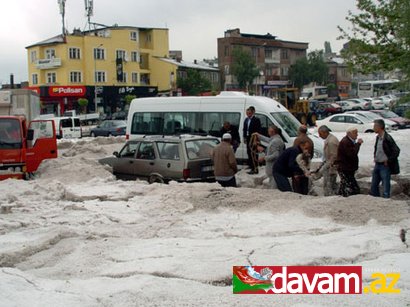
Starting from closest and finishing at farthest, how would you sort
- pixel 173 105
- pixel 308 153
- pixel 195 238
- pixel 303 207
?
1. pixel 195 238
2. pixel 303 207
3. pixel 308 153
4. pixel 173 105

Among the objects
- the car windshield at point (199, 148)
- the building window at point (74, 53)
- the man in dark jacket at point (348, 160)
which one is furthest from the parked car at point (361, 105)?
the man in dark jacket at point (348, 160)

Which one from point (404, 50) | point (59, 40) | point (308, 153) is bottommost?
point (308, 153)

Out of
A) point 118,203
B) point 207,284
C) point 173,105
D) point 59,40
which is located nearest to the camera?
point 207,284

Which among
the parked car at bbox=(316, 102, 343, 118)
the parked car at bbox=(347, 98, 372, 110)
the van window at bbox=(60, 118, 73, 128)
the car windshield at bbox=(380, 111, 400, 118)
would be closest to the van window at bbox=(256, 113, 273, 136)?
the car windshield at bbox=(380, 111, 400, 118)

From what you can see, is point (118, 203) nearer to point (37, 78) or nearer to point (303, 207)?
point (303, 207)

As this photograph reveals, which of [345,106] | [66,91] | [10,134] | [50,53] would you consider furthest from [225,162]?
[50,53]

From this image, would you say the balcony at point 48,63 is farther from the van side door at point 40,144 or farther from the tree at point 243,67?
the van side door at point 40,144

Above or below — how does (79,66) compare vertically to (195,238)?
above

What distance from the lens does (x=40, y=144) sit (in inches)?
679

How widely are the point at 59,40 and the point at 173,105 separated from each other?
57347mm

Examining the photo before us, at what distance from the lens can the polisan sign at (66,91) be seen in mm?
66750

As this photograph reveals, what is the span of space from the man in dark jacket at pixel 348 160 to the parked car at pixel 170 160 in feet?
11.2

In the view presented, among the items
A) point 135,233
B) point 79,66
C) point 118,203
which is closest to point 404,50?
point 118,203

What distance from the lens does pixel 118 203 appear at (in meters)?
10.6
